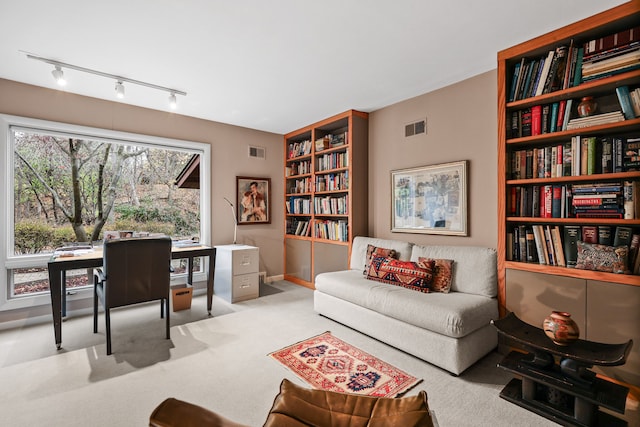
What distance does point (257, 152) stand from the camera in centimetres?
489

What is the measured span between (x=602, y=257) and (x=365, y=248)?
2114mm

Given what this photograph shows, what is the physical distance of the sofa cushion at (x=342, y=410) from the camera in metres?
0.93

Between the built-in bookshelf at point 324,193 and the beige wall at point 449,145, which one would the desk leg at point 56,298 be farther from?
the beige wall at point 449,145

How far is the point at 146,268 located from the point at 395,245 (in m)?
2.51

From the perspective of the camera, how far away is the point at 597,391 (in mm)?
1696

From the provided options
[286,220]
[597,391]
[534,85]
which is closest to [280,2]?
[534,85]

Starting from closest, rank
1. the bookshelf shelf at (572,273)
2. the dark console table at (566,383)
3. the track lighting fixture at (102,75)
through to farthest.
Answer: the dark console table at (566,383), the bookshelf shelf at (572,273), the track lighting fixture at (102,75)

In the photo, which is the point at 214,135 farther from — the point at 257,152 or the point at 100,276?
the point at 100,276

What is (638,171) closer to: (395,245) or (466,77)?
(466,77)

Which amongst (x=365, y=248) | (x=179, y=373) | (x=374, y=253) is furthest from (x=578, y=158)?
(x=179, y=373)

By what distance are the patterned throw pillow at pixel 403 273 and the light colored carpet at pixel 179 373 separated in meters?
0.60

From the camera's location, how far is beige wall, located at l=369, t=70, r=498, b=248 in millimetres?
2869

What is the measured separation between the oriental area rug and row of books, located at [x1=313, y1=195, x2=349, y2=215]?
1.86 metres

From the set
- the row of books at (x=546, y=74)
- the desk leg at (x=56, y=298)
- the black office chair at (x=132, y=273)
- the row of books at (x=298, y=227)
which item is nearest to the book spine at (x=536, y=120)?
the row of books at (x=546, y=74)
